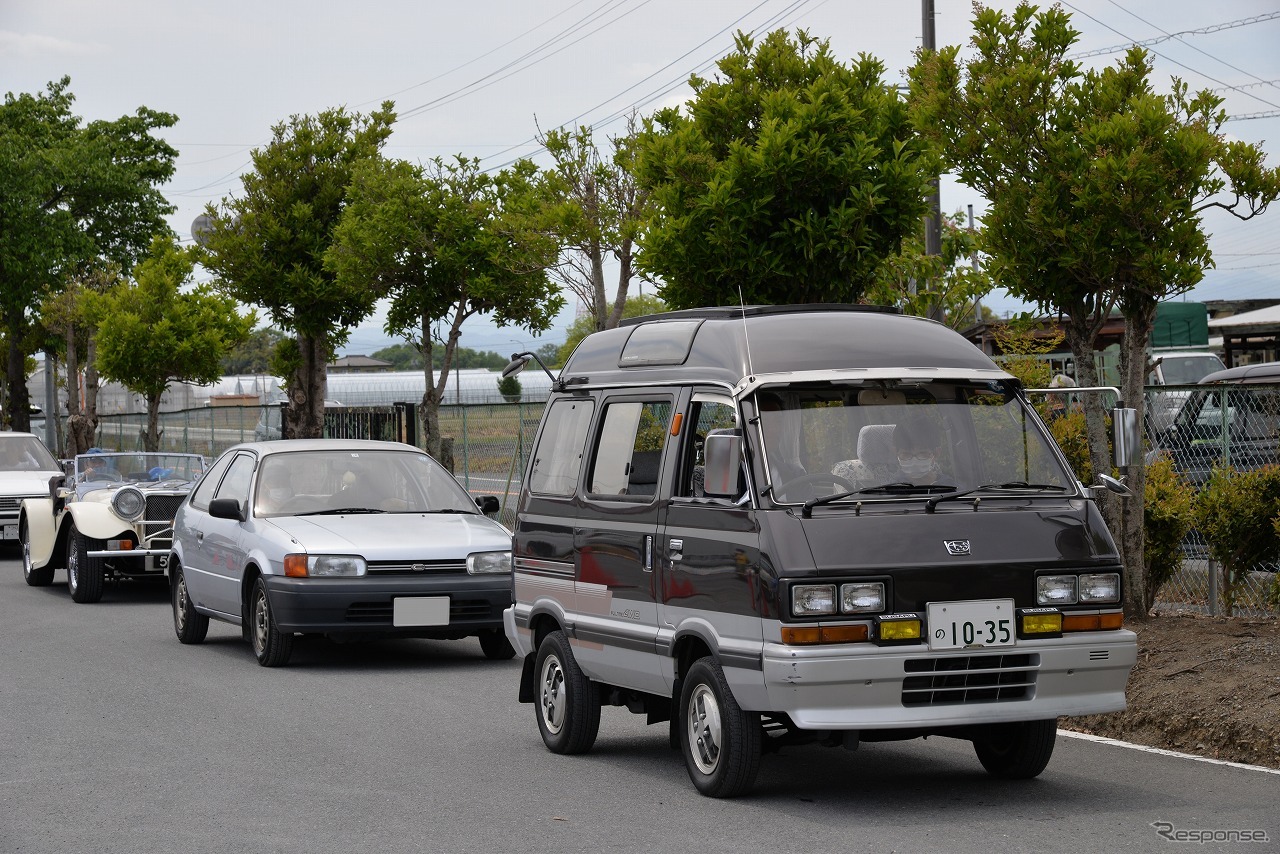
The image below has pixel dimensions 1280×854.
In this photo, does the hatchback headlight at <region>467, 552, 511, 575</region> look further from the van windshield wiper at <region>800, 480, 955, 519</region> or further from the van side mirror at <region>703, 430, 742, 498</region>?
the van windshield wiper at <region>800, 480, 955, 519</region>

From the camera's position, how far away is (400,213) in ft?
75.3

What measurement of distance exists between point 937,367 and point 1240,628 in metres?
4.33

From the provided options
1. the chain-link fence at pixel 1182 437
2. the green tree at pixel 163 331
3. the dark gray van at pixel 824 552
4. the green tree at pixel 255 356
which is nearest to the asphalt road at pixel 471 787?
the dark gray van at pixel 824 552

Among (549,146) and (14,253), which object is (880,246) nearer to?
(549,146)

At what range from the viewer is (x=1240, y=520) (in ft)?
39.1

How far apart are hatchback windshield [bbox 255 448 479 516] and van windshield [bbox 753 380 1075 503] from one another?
6128 mm

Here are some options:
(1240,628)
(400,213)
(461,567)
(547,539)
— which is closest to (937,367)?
(547,539)

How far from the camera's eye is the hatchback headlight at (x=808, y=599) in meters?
6.54

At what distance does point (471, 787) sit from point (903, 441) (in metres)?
2.56

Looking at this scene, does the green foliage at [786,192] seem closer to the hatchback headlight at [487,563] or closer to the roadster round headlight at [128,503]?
the hatchback headlight at [487,563]

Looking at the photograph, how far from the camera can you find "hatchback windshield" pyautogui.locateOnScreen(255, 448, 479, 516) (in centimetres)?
1257

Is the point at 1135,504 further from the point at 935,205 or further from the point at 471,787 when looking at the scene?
the point at 935,205

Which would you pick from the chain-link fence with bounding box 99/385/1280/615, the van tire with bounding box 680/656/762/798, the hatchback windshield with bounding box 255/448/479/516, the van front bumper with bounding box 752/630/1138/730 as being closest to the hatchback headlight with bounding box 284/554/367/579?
the hatchback windshield with bounding box 255/448/479/516

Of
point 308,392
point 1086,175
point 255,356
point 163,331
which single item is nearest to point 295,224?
point 308,392
